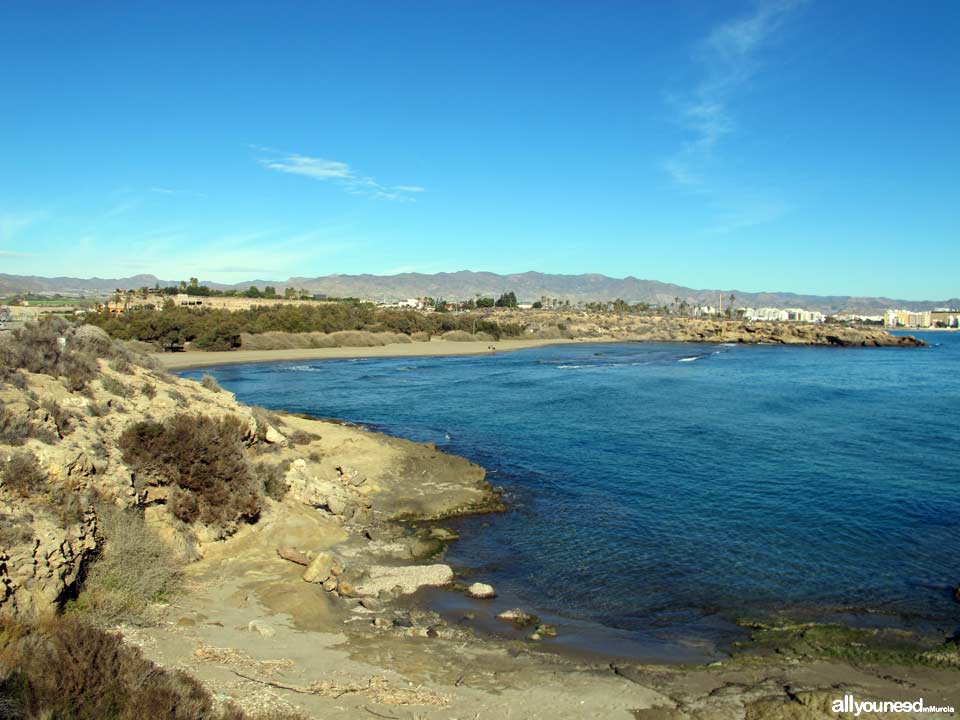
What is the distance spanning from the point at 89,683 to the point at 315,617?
200 inches

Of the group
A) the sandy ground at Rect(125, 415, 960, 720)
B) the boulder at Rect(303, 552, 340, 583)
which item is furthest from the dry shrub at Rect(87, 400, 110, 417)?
the boulder at Rect(303, 552, 340, 583)

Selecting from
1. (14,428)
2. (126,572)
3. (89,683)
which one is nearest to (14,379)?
(14,428)

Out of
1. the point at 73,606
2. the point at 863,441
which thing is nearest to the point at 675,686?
the point at 73,606

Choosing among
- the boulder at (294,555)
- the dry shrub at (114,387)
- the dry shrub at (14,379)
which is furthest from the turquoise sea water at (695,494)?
the dry shrub at (14,379)

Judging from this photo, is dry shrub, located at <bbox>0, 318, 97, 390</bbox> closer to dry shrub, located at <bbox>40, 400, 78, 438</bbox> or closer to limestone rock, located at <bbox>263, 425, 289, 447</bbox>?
dry shrub, located at <bbox>40, 400, 78, 438</bbox>

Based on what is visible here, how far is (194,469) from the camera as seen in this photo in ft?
48.1

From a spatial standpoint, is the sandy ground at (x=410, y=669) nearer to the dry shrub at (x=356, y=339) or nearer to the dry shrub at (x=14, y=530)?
the dry shrub at (x=14, y=530)

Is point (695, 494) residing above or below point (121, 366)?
below

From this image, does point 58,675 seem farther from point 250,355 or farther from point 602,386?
point 250,355

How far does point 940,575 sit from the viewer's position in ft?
48.8

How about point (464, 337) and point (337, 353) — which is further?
point (464, 337)

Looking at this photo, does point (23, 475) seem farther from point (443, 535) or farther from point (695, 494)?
point (695, 494)

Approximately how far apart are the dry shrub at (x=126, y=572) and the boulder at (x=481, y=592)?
544 centimetres

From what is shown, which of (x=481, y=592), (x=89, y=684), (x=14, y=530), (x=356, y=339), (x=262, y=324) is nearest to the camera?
(x=89, y=684)
